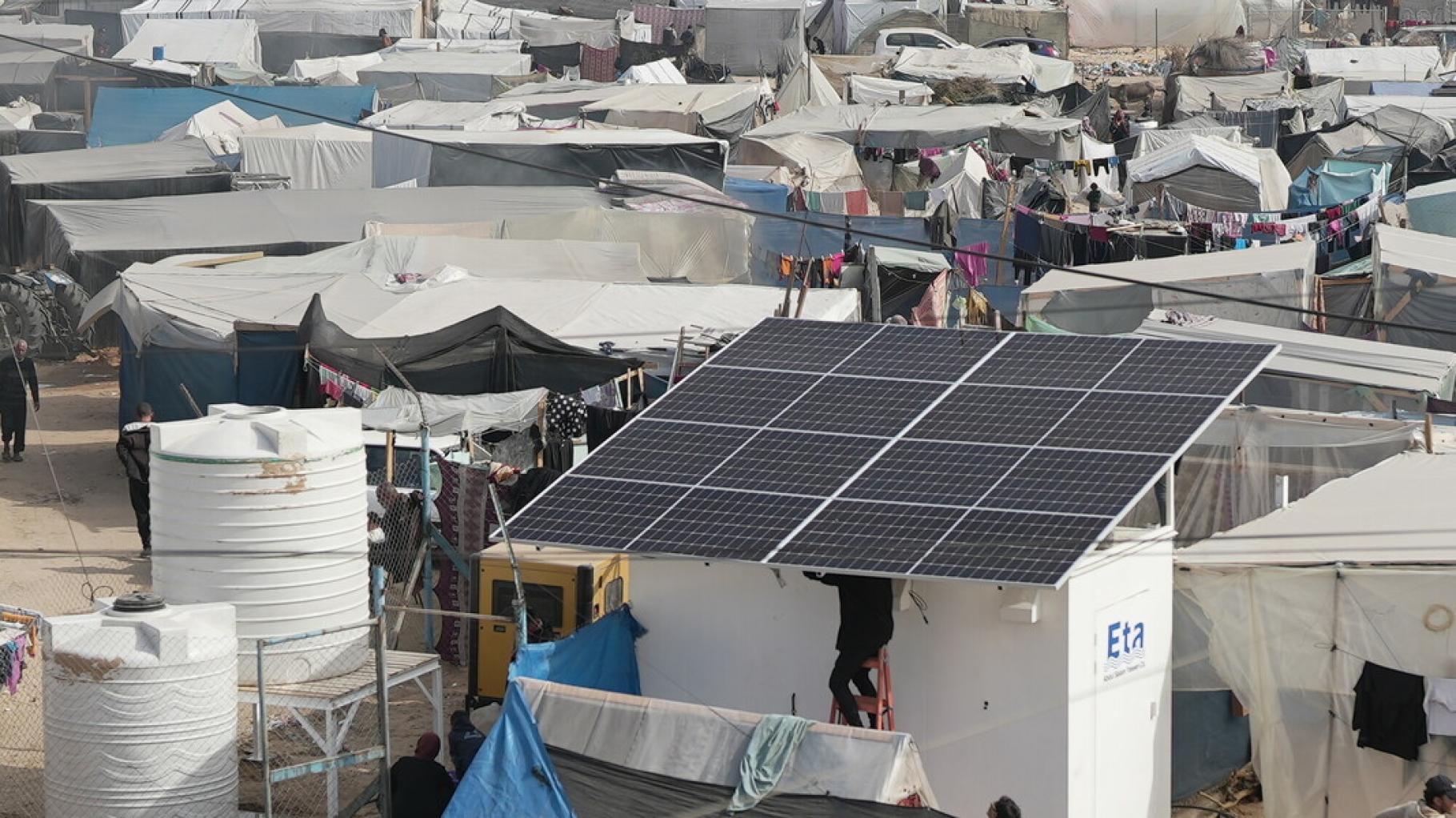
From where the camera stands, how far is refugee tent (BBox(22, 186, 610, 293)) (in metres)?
24.0

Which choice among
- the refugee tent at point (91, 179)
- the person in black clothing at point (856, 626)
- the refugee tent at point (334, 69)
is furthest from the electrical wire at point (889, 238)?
the refugee tent at point (334, 69)

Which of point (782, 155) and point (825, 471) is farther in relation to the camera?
point (782, 155)

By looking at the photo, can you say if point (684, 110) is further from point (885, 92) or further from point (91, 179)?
point (91, 179)

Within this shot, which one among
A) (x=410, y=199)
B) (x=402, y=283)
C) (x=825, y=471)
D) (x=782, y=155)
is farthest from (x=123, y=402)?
(x=782, y=155)

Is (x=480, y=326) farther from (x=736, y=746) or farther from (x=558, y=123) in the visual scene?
(x=558, y=123)

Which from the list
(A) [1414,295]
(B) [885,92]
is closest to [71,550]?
(A) [1414,295]

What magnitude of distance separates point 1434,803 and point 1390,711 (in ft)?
4.15

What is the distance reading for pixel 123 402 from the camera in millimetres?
19047

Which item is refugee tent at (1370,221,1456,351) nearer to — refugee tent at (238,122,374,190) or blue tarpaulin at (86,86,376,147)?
refugee tent at (238,122,374,190)

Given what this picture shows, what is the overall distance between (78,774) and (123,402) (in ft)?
30.3

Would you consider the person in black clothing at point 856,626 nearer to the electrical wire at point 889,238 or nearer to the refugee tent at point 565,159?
the electrical wire at point 889,238

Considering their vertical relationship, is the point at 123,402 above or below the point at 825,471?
below

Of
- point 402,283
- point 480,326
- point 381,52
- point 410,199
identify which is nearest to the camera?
point 480,326

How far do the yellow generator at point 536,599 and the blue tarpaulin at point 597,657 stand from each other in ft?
4.47
